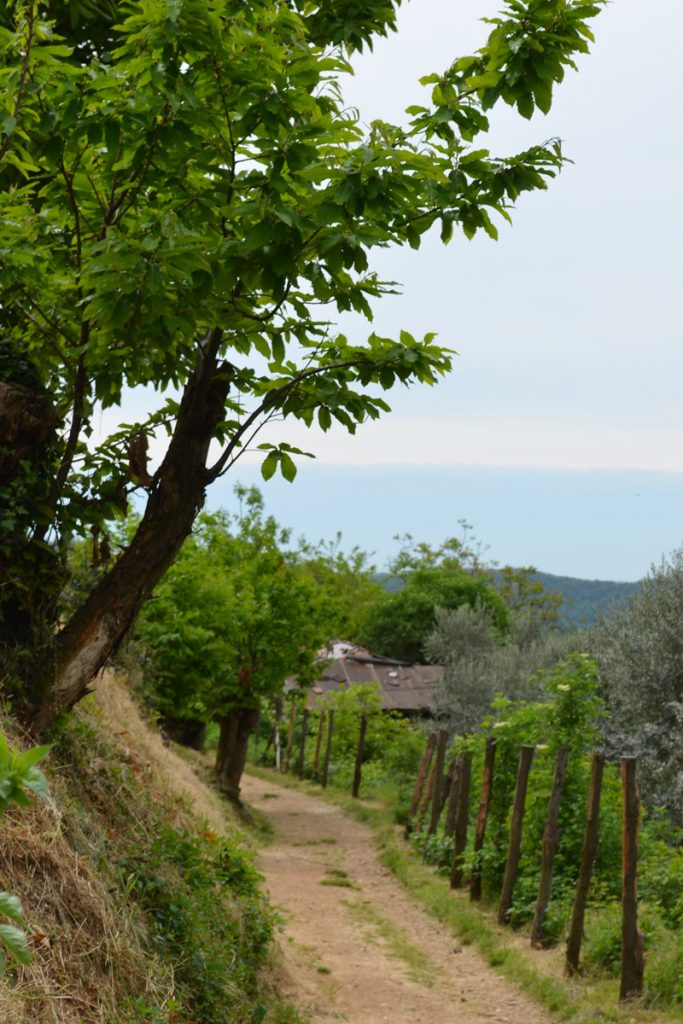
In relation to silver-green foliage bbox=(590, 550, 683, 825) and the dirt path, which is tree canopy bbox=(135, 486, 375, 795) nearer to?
the dirt path

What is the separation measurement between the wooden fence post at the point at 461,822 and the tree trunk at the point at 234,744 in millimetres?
7001

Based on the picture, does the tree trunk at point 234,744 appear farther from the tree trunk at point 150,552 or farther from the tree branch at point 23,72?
the tree branch at point 23,72

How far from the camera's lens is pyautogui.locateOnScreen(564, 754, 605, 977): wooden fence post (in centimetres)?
917

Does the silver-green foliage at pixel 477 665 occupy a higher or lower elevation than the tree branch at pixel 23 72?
lower

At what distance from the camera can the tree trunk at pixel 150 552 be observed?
616 centimetres

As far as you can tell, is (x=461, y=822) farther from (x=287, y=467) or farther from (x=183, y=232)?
(x=183, y=232)

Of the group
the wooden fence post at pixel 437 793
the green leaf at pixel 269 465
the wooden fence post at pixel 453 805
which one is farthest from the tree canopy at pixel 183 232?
the wooden fence post at pixel 437 793

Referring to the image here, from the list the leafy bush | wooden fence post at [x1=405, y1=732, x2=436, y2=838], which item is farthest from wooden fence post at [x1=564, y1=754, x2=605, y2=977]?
wooden fence post at [x1=405, y1=732, x2=436, y2=838]

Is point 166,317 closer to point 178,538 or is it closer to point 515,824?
point 178,538

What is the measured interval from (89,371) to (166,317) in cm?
154

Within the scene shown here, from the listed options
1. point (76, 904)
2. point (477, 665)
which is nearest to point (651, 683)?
point (477, 665)

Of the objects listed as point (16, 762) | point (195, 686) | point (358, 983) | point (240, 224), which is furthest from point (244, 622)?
point (16, 762)

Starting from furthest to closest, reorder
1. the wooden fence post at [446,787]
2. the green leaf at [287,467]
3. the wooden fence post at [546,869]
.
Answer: the wooden fence post at [446,787]
the wooden fence post at [546,869]
the green leaf at [287,467]

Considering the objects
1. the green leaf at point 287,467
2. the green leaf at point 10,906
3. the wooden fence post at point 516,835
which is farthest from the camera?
the wooden fence post at point 516,835
